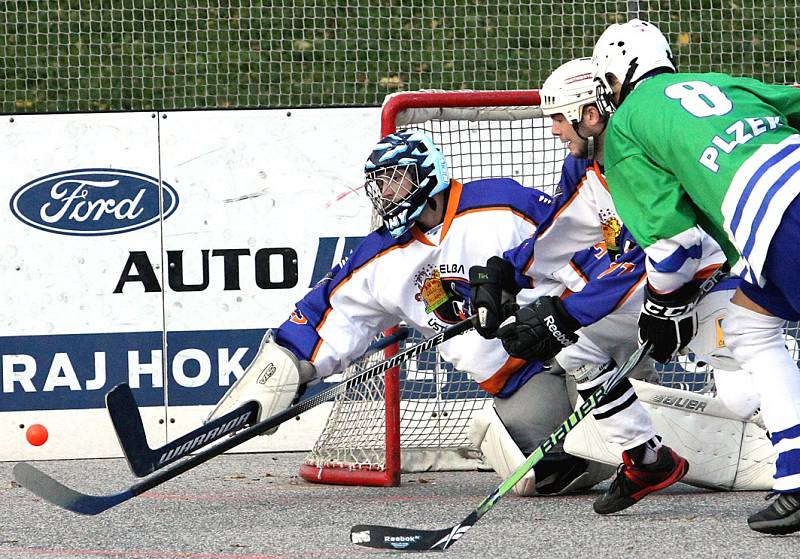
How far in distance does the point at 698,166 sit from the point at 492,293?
907 mm

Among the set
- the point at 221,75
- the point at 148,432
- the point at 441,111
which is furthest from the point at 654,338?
the point at 221,75

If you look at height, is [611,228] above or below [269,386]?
above

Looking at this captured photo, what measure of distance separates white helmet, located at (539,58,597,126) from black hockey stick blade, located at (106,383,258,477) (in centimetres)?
139

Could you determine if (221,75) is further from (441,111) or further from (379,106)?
(441,111)

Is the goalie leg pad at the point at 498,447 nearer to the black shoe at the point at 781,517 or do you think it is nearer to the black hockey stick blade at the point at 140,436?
the black hockey stick blade at the point at 140,436

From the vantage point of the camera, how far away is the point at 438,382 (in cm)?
515

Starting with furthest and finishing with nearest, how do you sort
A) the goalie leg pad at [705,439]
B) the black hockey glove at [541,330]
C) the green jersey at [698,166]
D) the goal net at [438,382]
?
1. the goal net at [438,382]
2. the goalie leg pad at [705,439]
3. the black hockey glove at [541,330]
4. the green jersey at [698,166]

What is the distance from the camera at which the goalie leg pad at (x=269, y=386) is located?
4320mm

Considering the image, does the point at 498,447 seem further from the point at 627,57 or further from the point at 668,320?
the point at 627,57

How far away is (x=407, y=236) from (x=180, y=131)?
1.37 meters

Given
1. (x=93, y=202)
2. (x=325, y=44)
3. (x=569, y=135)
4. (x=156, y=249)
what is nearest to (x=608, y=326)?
(x=569, y=135)

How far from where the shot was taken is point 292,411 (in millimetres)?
4207

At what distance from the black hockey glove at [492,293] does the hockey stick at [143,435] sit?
849 mm

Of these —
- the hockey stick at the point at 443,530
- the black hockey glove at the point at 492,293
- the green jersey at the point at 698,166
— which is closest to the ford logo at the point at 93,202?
the black hockey glove at the point at 492,293
